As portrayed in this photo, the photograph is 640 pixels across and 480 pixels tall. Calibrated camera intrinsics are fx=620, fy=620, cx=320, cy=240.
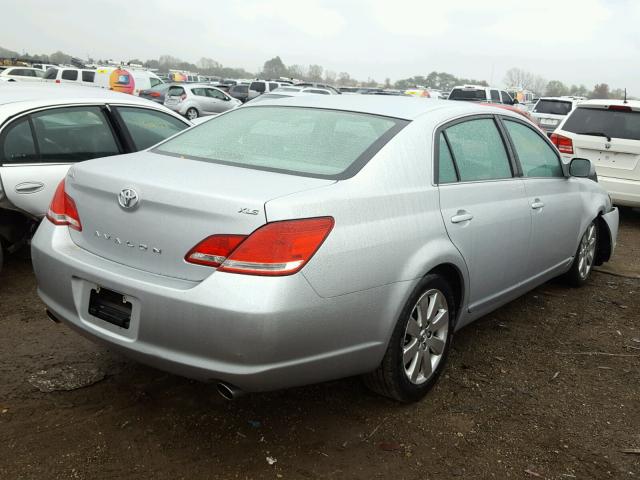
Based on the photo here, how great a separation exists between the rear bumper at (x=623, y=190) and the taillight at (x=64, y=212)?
697cm

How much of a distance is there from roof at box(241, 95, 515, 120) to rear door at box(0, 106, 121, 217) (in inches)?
68.2

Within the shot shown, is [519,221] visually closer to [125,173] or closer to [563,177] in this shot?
[563,177]

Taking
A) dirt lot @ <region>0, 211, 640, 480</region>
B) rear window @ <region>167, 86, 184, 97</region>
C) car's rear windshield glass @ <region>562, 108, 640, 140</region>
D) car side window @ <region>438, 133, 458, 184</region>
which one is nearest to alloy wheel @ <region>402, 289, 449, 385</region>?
dirt lot @ <region>0, 211, 640, 480</region>

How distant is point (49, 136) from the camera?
4.69 m

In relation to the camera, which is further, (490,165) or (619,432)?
(490,165)

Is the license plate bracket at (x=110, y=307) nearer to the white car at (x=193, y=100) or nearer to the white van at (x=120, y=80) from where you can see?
the white car at (x=193, y=100)

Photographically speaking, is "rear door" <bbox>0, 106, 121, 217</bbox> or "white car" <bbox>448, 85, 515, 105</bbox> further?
"white car" <bbox>448, 85, 515, 105</bbox>

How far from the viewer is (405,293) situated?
281 centimetres

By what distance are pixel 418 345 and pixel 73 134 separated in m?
3.31

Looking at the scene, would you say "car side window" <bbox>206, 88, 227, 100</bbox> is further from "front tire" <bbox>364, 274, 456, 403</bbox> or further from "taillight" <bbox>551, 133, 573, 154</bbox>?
"front tire" <bbox>364, 274, 456, 403</bbox>

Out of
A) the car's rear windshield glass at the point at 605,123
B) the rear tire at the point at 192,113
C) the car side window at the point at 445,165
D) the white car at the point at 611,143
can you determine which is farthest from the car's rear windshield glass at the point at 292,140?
the rear tire at the point at 192,113

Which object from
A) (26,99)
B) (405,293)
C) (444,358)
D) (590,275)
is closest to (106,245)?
(405,293)

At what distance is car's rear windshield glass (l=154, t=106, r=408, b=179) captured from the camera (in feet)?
9.50

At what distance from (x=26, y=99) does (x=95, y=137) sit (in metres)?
0.57
